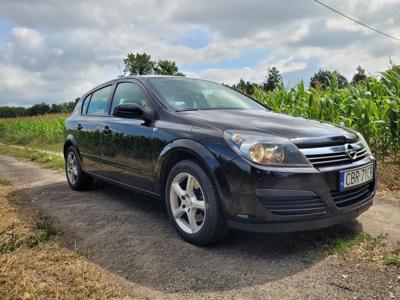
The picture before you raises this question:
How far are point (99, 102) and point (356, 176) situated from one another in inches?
140

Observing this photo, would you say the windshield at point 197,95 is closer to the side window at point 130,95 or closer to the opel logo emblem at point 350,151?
the side window at point 130,95

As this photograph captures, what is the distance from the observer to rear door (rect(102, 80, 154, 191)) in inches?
157

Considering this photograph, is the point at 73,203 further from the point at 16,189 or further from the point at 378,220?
the point at 378,220

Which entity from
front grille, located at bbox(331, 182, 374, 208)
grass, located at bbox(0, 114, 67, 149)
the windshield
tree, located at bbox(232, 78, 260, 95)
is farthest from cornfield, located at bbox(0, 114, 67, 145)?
front grille, located at bbox(331, 182, 374, 208)

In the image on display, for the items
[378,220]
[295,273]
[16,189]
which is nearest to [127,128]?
[295,273]

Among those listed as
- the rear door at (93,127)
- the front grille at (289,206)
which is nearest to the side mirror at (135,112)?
the rear door at (93,127)

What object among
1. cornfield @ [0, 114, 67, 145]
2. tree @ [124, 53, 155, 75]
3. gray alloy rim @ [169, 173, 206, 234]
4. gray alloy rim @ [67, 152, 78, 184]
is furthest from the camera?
tree @ [124, 53, 155, 75]

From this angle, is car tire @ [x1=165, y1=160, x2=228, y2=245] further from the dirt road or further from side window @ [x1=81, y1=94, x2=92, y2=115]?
side window @ [x1=81, y1=94, x2=92, y2=115]

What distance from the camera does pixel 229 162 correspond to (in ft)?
9.98

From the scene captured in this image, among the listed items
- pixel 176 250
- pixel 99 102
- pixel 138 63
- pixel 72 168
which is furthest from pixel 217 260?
pixel 138 63

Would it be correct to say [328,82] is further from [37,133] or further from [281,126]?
[37,133]

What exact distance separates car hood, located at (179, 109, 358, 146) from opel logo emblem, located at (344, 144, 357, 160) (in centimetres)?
6

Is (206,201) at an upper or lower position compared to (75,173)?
upper

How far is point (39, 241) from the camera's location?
144 inches
